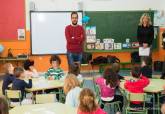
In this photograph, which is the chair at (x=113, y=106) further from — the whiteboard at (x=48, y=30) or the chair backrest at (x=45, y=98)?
the whiteboard at (x=48, y=30)

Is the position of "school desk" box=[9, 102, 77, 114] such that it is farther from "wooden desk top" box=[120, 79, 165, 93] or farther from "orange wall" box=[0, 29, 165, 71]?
"orange wall" box=[0, 29, 165, 71]

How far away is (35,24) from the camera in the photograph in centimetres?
1120

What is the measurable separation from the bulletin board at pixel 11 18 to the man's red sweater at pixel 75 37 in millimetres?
3494

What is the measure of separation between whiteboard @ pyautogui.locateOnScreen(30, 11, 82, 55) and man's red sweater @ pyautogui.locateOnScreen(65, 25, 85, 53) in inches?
126

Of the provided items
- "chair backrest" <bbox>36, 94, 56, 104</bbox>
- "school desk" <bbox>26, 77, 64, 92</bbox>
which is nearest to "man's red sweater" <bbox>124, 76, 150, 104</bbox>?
"school desk" <bbox>26, 77, 64, 92</bbox>

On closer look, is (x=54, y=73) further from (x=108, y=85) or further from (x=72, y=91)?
(x=72, y=91)

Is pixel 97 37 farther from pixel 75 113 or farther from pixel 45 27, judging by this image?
pixel 75 113

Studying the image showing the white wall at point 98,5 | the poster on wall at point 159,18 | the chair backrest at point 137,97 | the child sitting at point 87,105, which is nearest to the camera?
the child sitting at point 87,105

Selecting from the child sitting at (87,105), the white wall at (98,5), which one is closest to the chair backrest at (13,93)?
the child sitting at (87,105)

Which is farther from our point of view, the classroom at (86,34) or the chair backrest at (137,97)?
the classroom at (86,34)

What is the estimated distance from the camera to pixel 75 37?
8.17 metres

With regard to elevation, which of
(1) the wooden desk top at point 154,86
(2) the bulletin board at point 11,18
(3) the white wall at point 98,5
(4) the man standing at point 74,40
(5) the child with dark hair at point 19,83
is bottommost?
(1) the wooden desk top at point 154,86

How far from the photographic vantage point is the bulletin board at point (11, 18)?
11.1m

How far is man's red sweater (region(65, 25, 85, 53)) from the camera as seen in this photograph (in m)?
8.13
